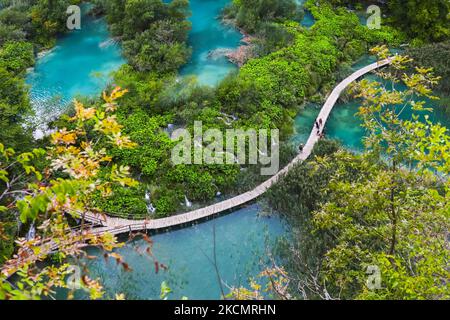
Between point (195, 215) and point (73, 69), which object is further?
point (73, 69)

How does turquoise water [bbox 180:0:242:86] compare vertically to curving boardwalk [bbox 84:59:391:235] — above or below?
above

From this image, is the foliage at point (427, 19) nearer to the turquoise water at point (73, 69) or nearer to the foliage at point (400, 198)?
the turquoise water at point (73, 69)

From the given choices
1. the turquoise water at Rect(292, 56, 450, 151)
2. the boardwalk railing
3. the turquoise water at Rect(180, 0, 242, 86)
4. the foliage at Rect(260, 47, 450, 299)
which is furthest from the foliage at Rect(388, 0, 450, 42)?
the foliage at Rect(260, 47, 450, 299)

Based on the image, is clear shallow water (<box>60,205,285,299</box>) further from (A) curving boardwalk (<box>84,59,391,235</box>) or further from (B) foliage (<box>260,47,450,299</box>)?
(B) foliage (<box>260,47,450,299</box>)

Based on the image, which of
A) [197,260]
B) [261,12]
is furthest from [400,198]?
[261,12]

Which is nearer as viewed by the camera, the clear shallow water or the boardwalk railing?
the clear shallow water

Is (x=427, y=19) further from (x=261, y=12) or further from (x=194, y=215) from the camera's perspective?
(x=194, y=215)
